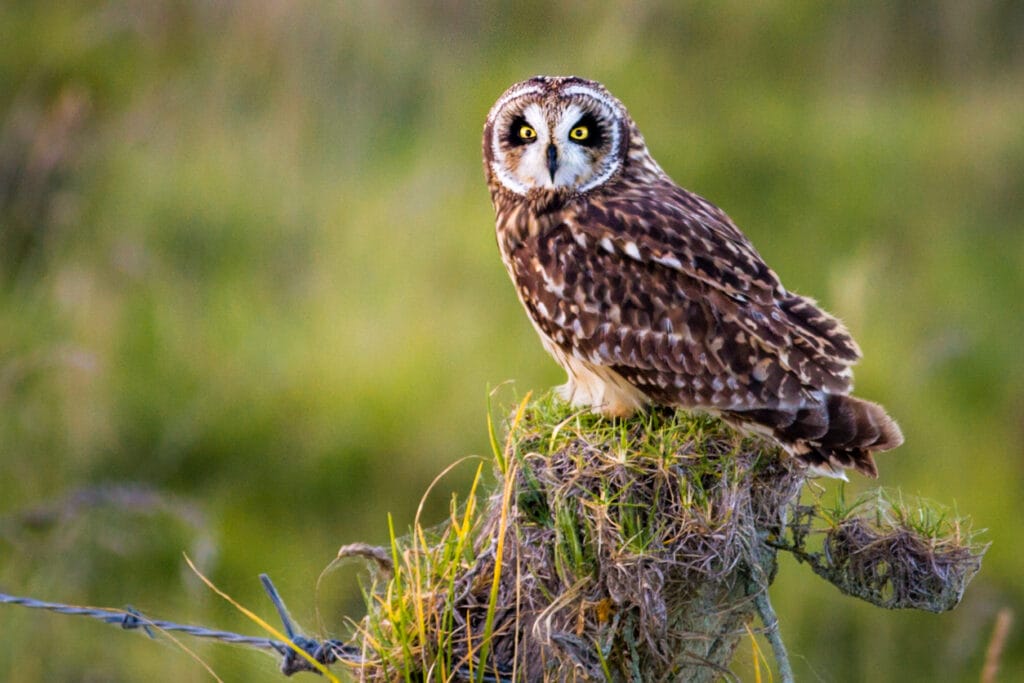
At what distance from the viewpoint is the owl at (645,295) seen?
→ 3.03 meters

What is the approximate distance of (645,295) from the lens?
3.42m

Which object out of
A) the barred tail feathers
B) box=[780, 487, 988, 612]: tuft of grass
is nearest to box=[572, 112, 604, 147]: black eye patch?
the barred tail feathers

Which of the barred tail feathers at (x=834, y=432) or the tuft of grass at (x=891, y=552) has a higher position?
the barred tail feathers at (x=834, y=432)

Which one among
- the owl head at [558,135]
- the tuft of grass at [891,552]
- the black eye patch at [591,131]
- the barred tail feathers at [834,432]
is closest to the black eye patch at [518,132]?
the owl head at [558,135]

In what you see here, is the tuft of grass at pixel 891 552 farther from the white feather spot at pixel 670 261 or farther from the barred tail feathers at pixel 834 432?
the white feather spot at pixel 670 261

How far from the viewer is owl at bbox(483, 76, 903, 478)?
3031 mm

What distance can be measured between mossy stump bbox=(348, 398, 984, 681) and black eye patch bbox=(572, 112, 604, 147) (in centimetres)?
118

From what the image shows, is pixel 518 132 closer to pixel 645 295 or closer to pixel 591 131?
pixel 591 131

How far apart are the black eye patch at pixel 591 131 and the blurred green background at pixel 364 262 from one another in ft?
4.63

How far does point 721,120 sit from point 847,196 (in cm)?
77

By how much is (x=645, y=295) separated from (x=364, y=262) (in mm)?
2624

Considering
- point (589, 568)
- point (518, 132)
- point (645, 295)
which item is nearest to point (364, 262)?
point (518, 132)

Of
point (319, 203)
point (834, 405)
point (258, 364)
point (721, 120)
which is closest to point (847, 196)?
point (721, 120)

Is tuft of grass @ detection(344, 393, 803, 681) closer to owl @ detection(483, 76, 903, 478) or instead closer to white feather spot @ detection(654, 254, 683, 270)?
owl @ detection(483, 76, 903, 478)
